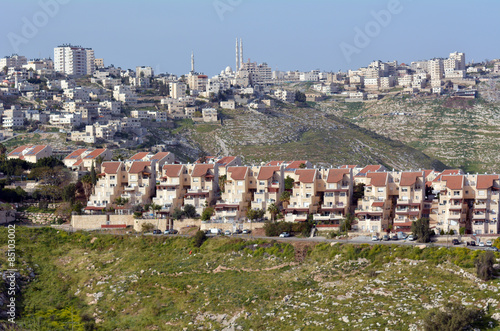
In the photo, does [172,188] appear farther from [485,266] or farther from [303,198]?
[485,266]

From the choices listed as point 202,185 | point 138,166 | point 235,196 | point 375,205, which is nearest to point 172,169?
point 202,185

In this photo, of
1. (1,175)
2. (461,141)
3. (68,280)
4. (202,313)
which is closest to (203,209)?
(68,280)

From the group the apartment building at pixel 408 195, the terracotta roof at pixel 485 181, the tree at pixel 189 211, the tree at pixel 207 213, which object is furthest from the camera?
the tree at pixel 189 211

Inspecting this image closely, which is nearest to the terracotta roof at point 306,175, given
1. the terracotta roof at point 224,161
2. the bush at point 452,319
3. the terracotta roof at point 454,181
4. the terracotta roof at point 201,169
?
the terracotta roof at point 201,169

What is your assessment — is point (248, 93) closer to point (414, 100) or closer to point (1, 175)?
point (414, 100)

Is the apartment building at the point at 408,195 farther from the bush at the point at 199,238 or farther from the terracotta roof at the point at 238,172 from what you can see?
the bush at the point at 199,238

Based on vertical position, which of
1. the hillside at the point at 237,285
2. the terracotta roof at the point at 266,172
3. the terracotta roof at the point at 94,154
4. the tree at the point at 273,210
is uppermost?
the terracotta roof at the point at 94,154
